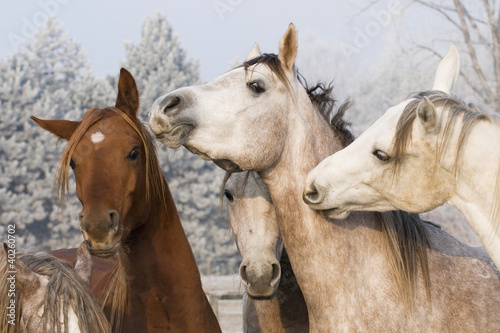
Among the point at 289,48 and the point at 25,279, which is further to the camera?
the point at 289,48

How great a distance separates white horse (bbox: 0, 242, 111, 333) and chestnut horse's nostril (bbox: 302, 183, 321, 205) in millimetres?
1179

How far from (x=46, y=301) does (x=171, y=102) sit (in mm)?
1149

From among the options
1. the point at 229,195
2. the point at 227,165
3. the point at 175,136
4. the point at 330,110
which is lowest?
the point at 229,195

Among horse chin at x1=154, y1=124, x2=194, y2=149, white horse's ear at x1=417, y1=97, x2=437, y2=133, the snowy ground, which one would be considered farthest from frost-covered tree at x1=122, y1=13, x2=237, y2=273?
white horse's ear at x1=417, y1=97, x2=437, y2=133

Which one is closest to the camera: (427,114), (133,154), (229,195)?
(427,114)

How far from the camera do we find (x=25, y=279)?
2723 mm

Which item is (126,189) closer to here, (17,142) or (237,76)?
(237,76)

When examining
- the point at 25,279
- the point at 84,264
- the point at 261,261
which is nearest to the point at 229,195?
the point at 261,261

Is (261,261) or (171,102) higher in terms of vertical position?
(171,102)

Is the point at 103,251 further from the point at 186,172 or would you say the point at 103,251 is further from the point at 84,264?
the point at 186,172

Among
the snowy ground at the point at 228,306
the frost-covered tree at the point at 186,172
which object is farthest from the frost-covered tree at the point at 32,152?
the snowy ground at the point at 228,306

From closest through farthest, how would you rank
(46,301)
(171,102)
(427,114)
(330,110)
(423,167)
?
(46,301), (427,114), (423,167), (171,102), (330,110)

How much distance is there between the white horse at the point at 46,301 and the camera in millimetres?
2611

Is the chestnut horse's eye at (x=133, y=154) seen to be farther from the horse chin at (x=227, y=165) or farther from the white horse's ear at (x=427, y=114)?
the white horse's ear at (x=427, y=114)
